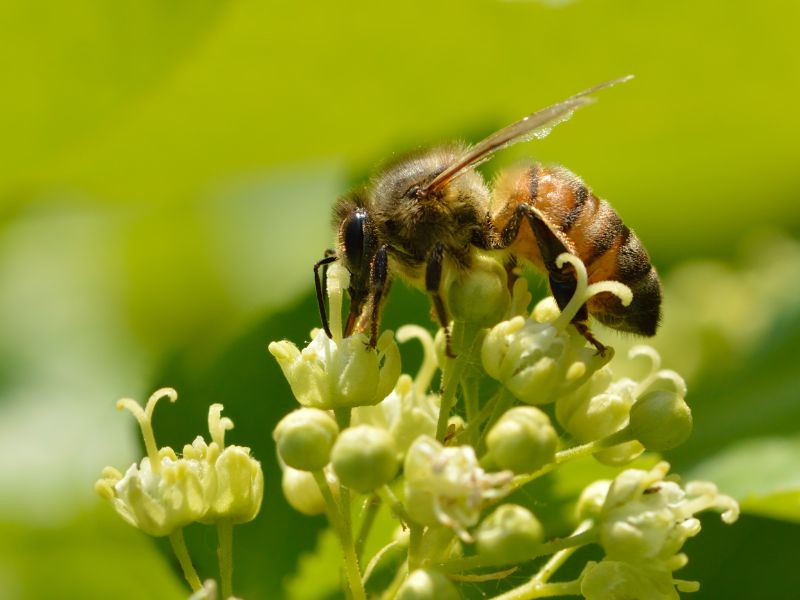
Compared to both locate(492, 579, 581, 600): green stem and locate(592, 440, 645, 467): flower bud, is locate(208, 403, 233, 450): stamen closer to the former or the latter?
locate(492, 579, 581, 600): green stem

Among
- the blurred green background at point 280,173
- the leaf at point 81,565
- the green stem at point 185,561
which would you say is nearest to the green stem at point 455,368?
the green stem at point 185,561

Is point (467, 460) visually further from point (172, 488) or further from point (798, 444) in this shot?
point (798, 444)

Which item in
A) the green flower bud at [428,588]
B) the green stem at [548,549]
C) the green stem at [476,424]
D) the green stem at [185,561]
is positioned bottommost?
the green stem at [548,549]

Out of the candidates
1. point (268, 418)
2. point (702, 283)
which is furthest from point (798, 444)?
point (268, 418)

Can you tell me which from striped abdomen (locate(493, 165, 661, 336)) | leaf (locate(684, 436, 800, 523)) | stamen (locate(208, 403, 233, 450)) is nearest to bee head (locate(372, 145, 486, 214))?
striped abdomen (locate(493, 165, 661, 336))

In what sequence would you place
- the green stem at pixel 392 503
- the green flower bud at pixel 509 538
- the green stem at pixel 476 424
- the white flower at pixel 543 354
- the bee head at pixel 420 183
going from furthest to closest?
the bee head at pixel 420 183, the green stem at pixel 476 424, the white flower at pixel 543 354, the green stem at pixel 392 503, the green flower bud at pixel 509 538

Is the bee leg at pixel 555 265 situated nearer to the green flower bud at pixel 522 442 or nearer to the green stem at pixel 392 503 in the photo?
the green flower bud at pixel 522 442
